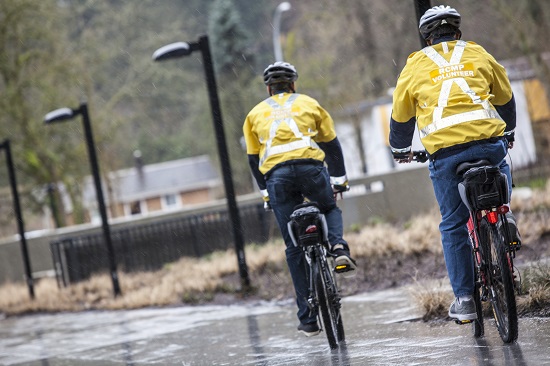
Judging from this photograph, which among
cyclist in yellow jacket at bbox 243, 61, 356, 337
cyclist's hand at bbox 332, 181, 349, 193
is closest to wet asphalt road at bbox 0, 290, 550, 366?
cyclist in yellow jacket at bbox 243, 61, 356, 337

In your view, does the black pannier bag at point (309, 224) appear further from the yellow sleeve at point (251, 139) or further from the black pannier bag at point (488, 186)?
the black pannier bag at point (488, 186)

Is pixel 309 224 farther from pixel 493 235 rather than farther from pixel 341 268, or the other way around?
pixel 493 235

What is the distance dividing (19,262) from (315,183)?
65.4 feet

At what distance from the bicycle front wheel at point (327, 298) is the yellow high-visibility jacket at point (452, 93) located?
144 cm

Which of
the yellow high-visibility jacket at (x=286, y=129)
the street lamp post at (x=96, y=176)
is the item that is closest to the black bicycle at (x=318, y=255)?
the yellow high-visibility jacket at (x=286, y=129)

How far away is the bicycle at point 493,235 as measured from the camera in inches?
207

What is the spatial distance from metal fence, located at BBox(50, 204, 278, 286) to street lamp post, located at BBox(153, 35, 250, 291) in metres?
7.53

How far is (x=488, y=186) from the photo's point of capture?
5.29 metres

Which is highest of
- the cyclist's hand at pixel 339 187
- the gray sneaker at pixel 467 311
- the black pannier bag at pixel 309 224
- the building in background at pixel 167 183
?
the building in background at pixel 167 183

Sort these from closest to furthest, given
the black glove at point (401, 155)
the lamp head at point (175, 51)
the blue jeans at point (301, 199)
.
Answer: the black glove at point (401, 155), the blue jeans at point (301, 199), the lamp head at point (175, 51)

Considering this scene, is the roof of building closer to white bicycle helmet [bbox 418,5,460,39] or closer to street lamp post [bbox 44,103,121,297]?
street lamp post [bbox 44,103,121,297]

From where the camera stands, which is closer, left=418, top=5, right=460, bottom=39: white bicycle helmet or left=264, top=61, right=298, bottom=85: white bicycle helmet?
left=418, top=5, right=460, bottom=39: white bicycle helmet

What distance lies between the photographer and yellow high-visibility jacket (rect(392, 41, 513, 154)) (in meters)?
5.46

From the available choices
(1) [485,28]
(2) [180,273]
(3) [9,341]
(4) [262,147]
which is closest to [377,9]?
(1) [485,28]
